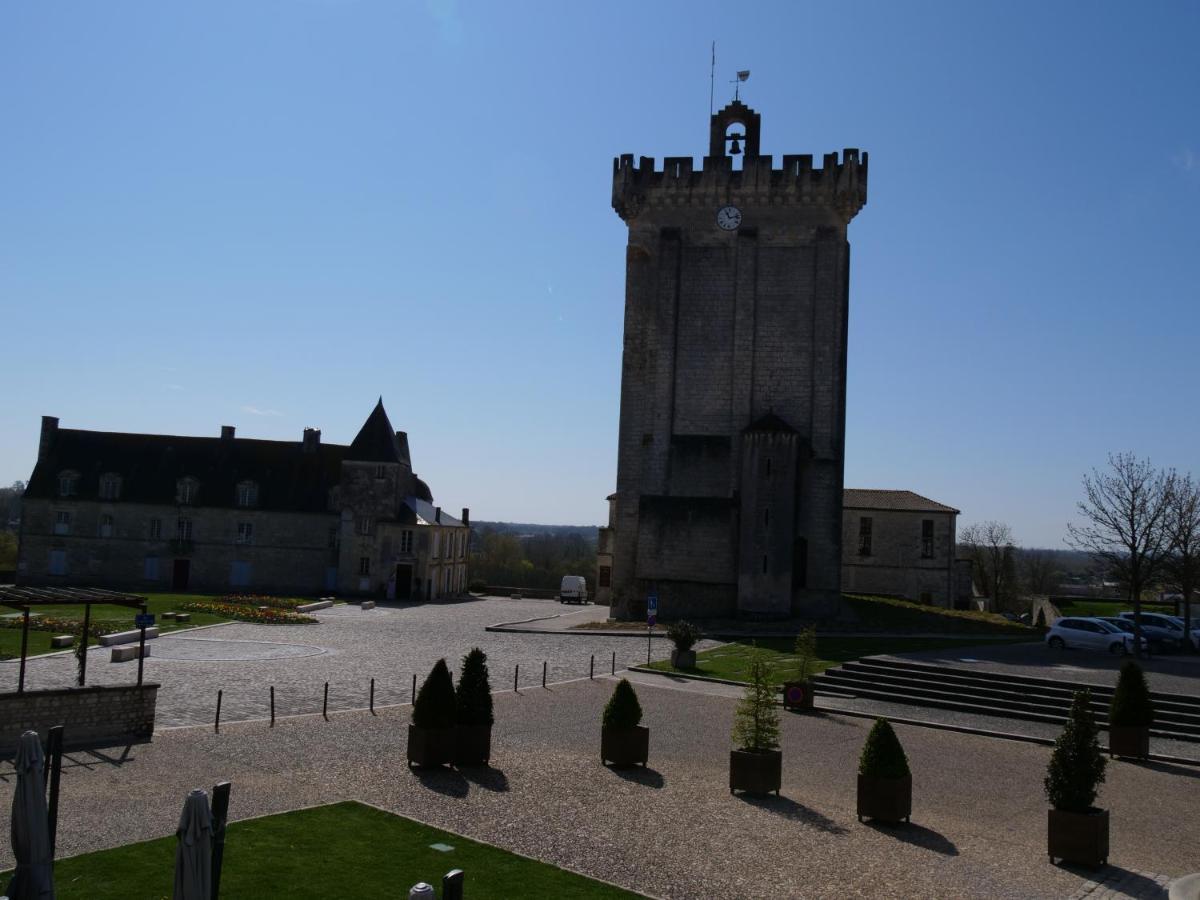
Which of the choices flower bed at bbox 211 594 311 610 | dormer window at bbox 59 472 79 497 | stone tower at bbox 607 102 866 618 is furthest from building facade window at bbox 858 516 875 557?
dormer window at bbox 59 472 79 497

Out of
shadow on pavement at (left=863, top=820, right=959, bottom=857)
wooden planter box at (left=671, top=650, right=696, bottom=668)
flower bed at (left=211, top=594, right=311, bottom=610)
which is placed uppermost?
wooden planter box at (left=671, top=650, right=696, bottom=668)

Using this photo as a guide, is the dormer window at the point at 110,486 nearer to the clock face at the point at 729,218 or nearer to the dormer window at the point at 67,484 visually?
the dormer window at the point at 67,484

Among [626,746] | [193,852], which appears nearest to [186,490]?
[626,746]

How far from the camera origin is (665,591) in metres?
40.4

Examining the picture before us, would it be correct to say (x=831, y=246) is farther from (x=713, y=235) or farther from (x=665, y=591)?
(x=665, y=591)

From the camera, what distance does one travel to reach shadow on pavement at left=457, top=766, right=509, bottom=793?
44.0ft

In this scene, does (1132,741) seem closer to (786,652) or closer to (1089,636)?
(786,652)

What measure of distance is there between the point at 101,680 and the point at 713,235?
1155 inches

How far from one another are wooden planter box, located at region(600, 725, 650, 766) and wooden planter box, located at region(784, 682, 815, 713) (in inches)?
263

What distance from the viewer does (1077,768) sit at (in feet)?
36.3

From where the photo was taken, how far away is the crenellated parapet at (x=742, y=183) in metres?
40.4

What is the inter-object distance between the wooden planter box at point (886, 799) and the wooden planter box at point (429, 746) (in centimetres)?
591

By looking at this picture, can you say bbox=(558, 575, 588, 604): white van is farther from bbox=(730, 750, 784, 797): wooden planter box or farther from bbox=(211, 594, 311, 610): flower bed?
bbox=(730, 750, 784, 797): wooden planter box

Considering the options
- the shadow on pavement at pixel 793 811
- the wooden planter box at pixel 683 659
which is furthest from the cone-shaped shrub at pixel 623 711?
the wooden planter box at pixel 683 659
